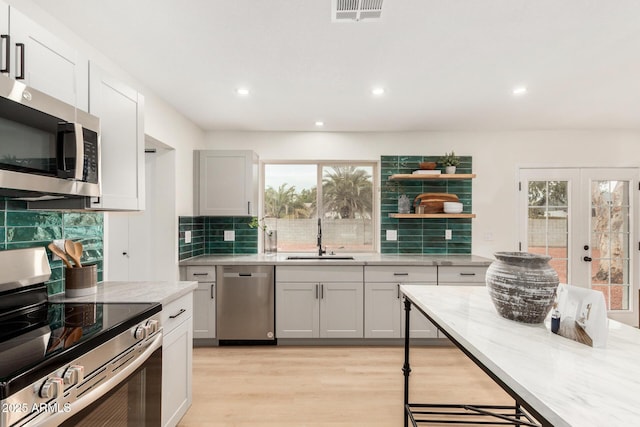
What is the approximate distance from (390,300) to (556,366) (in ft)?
7.98

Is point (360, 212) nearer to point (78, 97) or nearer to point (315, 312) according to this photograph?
point (315, 312)

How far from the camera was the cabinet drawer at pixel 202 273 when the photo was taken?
10.9 ft

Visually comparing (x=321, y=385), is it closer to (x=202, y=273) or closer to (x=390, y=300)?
(x=390, y=300)

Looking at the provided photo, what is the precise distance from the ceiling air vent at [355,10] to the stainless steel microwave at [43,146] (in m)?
1.31

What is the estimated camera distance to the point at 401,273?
11.0 feet

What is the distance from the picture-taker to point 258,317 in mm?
3330

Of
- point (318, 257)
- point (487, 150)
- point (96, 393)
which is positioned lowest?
point (96, 393)

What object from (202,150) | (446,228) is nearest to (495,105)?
(446,228)

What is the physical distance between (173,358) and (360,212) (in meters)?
2.74

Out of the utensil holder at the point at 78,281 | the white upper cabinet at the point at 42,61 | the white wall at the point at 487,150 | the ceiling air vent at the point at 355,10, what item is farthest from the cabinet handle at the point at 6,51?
the white wall at the point at 487,150

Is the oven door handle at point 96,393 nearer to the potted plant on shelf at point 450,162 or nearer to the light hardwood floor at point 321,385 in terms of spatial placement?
the light hardwood floor at point 321,385

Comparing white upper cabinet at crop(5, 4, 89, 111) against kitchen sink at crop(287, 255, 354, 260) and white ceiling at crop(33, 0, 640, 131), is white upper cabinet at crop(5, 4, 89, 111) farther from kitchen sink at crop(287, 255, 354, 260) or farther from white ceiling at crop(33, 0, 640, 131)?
kitchen sink at crop(287, 255, 354, 260)

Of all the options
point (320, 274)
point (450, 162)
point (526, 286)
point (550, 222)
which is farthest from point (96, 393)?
point (550, 222)

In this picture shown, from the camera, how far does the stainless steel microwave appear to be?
1163 mm
